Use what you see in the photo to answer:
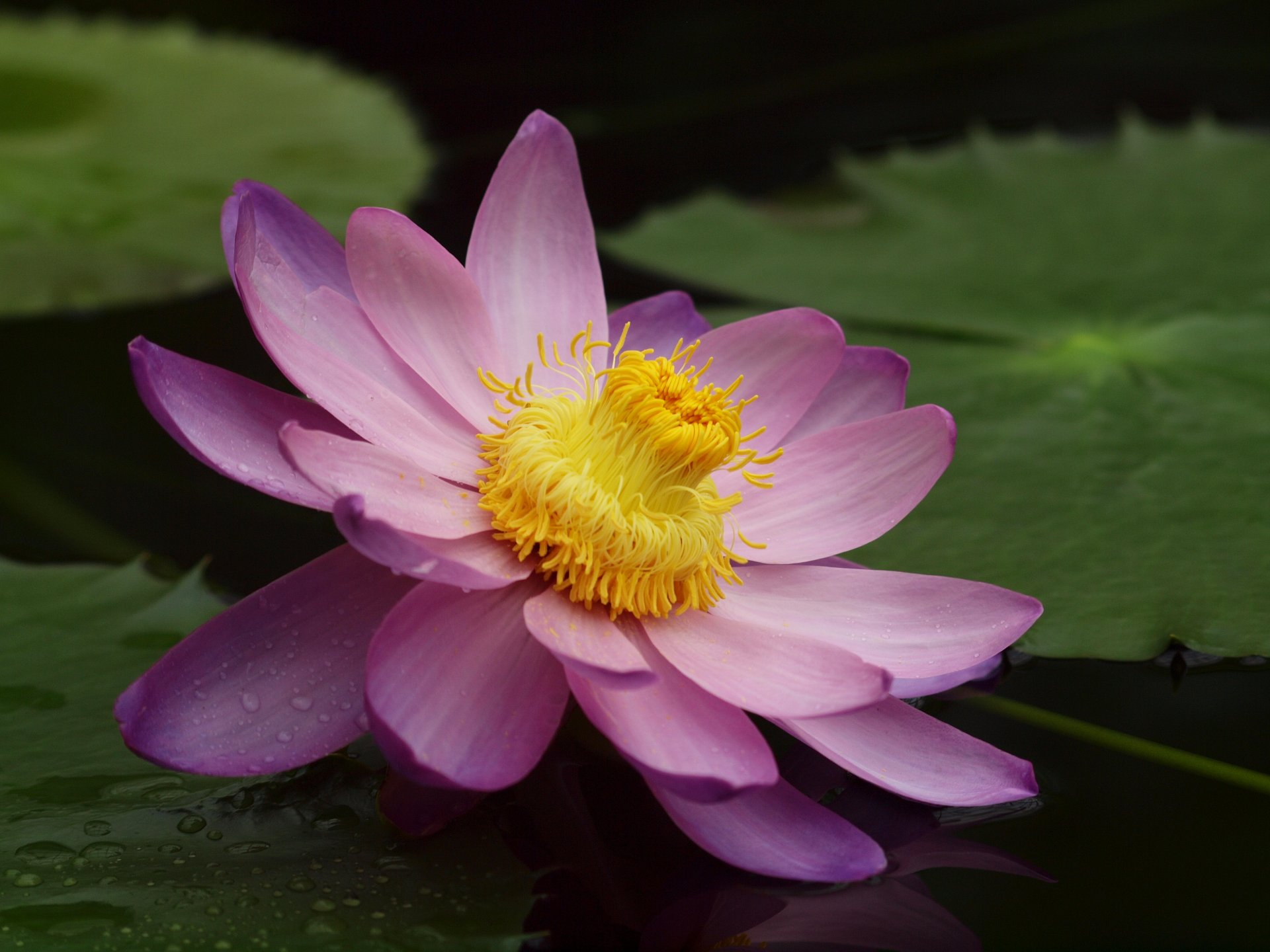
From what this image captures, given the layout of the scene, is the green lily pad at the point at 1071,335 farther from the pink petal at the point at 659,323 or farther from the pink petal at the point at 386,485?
the pink petal at the point at 386,485

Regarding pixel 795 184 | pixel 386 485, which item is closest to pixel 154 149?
pixel 795 184

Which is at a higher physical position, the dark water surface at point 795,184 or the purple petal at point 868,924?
the dark water surface at point 795,184

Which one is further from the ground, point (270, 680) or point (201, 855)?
point (270, 680)

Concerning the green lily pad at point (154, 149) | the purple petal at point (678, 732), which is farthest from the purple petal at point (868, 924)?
the green lily pad at point (154, 149)

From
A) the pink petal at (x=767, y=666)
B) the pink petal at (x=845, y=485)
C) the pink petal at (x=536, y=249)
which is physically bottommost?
the pink petal at (x=767, y=666)

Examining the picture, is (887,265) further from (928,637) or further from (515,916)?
(515,916)

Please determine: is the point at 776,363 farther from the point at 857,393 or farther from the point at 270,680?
the point at 270,680
